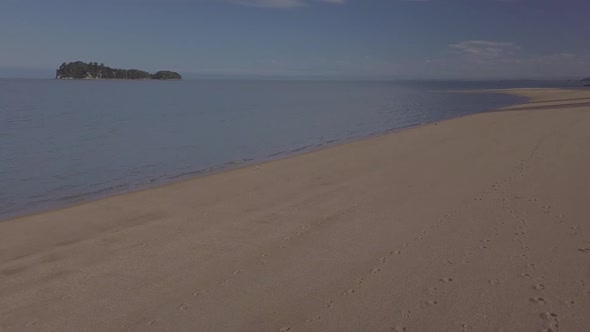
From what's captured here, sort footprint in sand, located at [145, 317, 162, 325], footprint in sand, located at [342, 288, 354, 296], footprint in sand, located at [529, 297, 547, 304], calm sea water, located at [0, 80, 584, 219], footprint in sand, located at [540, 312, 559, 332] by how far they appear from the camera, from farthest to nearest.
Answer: calm sea water, located at [0, 80, 584, 219], footprint in sand, located at [342, 288, 354, 296], footprint in sand, located at [529, 297, 547, 304], footprint in sand, located at [145, 317, 162, 325], footprint in sand, located at [540, 312, 559, 332]

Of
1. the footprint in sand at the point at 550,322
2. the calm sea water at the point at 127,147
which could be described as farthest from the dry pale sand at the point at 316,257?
the calm sea water at the point at 127,147

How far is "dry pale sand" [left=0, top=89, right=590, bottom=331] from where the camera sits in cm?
512

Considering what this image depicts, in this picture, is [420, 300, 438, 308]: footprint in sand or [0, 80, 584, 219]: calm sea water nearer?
Answer: [420, 300, 438, 308]: footprint in sand

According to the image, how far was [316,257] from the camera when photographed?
6844 mm

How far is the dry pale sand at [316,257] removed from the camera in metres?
5.12

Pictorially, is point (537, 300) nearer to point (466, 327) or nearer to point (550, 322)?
point (550, 322)

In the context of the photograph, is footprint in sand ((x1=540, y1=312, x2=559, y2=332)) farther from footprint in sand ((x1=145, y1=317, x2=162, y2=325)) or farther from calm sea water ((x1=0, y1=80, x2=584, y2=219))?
calm sea water ((x1=0, y1=80, x2=584, y2=219))

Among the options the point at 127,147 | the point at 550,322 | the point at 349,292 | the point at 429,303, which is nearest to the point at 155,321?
the point at 349,292

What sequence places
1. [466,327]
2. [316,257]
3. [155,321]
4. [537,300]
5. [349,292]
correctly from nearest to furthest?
[466,327], [155,321], [537,300], [349,292], [316,257]

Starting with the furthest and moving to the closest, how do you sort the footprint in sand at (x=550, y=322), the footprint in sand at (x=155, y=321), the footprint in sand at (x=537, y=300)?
the footprint in sand at (x=537, y=300)
the footprint in sand at (x=155, y=321)
the footprint in sand at (x=550, y=322)

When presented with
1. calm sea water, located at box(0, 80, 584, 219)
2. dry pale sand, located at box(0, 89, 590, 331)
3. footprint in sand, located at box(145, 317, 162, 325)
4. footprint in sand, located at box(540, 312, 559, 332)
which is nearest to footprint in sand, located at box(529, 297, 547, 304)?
dry pale sand, located at box(0, 89, 590, 331)

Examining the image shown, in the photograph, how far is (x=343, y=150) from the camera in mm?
18359

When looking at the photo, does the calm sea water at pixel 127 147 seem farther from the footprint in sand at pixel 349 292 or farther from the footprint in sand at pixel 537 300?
the footprint in sand at pixel 537 300

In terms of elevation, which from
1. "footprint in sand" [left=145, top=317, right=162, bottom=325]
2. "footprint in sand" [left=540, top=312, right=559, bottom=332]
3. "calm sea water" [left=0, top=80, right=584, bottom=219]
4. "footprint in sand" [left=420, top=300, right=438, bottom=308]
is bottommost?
"calm sea water" [left=0, top=80, right=584, bottom=219]
